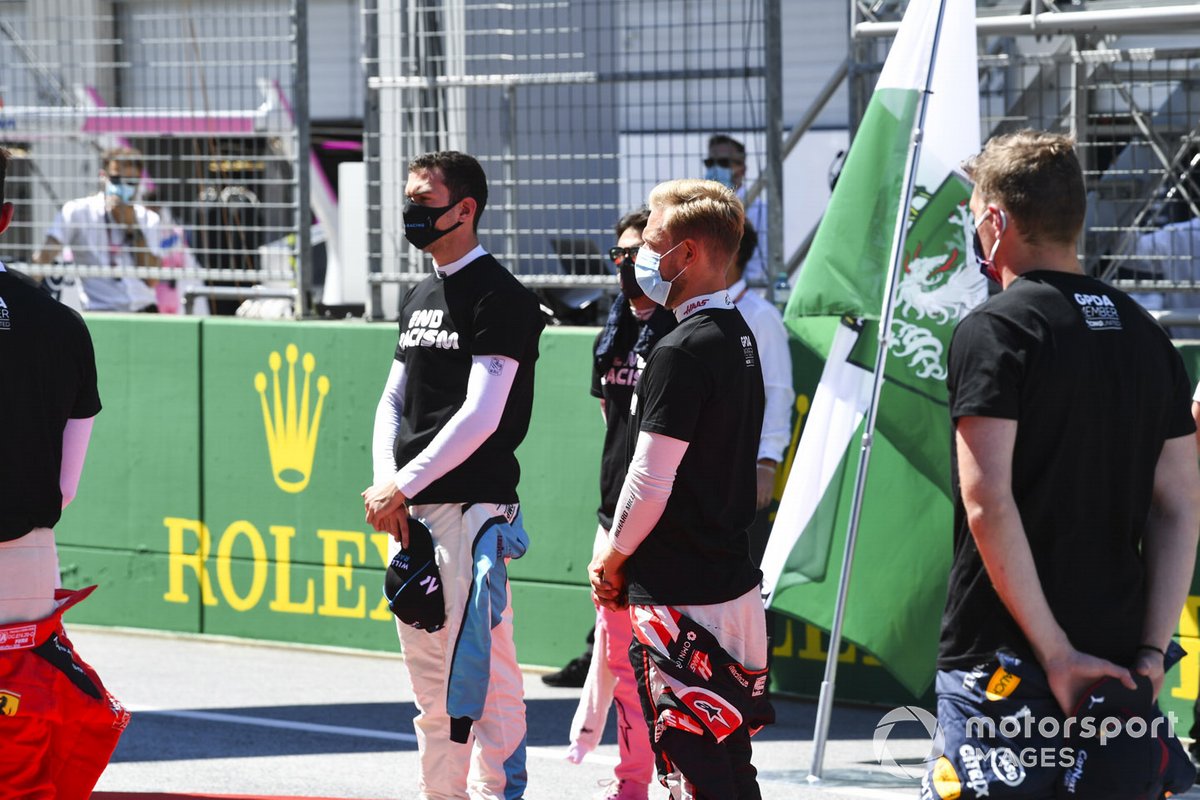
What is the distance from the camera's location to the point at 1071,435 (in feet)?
10.3

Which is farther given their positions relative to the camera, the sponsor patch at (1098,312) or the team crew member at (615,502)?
the team crew member at (615,502)

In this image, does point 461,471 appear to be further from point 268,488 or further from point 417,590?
point 268,488

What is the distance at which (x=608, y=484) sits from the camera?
584cm

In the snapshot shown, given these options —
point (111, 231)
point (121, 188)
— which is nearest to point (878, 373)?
point (121, 188)

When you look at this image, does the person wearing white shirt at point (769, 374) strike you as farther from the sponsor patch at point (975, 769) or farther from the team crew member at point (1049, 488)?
the sponsor patch at point (975, 769)

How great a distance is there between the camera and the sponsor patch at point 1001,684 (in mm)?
3148

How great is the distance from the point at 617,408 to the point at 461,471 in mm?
973

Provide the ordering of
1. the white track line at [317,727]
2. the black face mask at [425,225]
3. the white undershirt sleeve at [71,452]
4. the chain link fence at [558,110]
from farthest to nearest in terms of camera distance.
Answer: the chain link fence at [558,110]
the white track line at [317,727]
the black face mask at [425,225]
the white undershirt sleeve at [71,452]

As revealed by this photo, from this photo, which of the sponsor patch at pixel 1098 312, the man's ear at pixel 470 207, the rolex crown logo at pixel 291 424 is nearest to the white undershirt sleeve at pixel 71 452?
the man's ear at pixel 470 207

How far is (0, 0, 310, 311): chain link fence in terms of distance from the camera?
8.90 meters

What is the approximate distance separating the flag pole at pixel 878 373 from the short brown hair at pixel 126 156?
519 cm

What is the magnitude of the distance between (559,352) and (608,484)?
79.4 inches

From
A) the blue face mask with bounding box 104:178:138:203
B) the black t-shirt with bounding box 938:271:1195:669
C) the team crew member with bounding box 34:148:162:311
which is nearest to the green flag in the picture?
the black t-shirt with bounding box 938:271:1195:669

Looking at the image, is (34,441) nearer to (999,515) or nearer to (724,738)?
(724,738)
